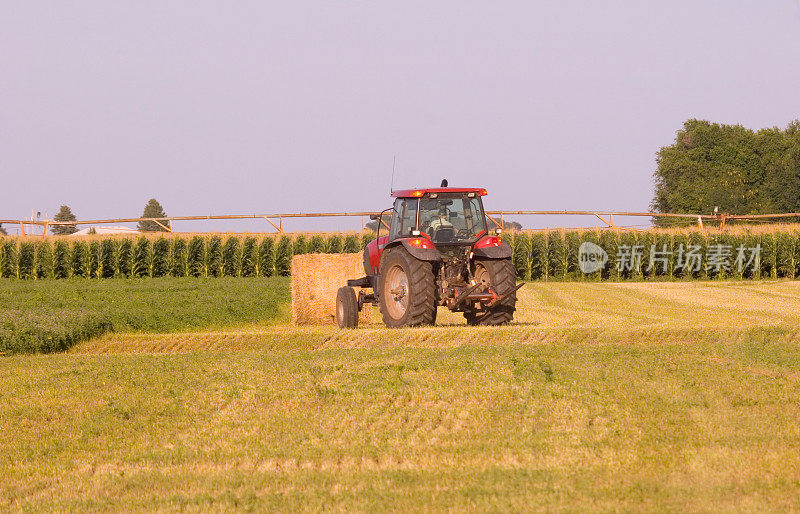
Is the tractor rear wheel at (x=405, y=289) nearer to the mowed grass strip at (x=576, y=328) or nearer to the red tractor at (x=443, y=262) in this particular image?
the red tractor at (x=443, y=262)

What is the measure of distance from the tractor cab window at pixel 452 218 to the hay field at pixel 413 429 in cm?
272

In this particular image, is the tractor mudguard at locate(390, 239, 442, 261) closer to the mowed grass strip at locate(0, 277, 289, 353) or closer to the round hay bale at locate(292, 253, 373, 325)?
the round hay bale at locate(292, 253, 373, 325)

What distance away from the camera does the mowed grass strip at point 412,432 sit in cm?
670

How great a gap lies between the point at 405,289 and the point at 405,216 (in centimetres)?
111

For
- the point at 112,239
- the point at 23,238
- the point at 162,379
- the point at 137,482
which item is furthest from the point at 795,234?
the point at 137,482

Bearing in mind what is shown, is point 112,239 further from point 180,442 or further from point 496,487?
point 496,487

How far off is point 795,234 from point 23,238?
26.7m

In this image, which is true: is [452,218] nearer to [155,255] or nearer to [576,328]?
[576,328]

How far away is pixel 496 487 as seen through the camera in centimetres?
672

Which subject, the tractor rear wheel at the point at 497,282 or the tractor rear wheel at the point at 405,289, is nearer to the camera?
the tractor rear wheel at the point at 405,289

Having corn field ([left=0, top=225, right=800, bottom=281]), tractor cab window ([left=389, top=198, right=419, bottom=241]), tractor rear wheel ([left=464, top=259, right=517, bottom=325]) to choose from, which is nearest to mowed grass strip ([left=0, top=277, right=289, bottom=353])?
tractor cab window ([left=389, top=198, right=419, bottom=241])

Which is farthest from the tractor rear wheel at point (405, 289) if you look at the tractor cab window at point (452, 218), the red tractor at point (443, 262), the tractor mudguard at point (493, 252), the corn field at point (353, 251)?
the corn field at point (353, 251)

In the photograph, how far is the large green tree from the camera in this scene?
7606 centimetres

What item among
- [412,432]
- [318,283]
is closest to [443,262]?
[318,283]
